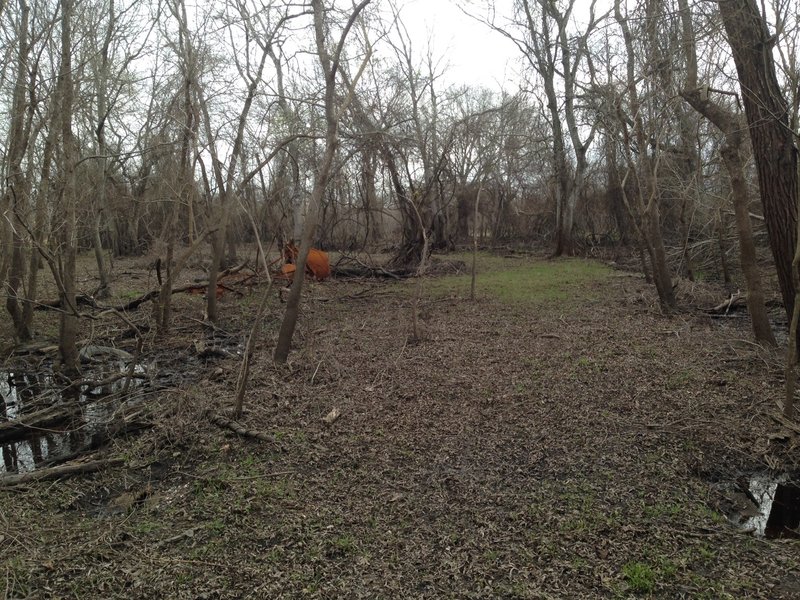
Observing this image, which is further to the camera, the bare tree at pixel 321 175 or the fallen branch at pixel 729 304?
the fallen branch at pixel 729 304

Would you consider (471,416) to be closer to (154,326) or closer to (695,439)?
(695,439)

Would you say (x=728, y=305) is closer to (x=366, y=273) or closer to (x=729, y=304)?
(x=729, y=304)

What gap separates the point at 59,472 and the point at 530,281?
10552mm

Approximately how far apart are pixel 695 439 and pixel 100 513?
4.23m

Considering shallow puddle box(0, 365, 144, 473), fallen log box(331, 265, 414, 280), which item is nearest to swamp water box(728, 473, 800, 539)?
shallow puddle box(0, 365, 144, 473)

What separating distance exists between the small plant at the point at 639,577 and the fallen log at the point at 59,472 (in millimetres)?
3558

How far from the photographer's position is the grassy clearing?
10695 millimetres

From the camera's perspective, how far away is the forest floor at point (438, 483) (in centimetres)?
284

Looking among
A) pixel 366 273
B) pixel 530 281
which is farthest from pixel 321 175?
pixel 366 273

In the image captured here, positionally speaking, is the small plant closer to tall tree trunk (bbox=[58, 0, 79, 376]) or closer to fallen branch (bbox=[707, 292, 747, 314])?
tall tree trunk (bbox=[58, 0, 79, 376])

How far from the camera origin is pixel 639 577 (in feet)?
9.05

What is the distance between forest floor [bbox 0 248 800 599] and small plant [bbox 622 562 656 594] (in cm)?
1

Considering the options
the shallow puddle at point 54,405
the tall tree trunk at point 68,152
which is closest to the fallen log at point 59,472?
the shallow puddle at point 54,405

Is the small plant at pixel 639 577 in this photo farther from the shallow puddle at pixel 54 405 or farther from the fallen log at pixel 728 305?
the fallen log at pixel 728 305
